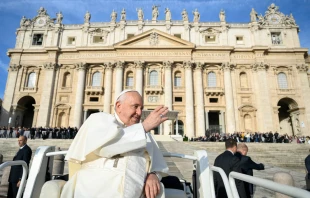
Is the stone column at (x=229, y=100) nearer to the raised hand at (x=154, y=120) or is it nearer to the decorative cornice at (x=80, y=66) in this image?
the decorative cornice at (x=80, y=66)

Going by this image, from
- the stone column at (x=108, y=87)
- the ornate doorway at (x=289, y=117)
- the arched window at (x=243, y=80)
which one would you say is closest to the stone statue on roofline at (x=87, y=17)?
the stone column at (x=108, y=87)

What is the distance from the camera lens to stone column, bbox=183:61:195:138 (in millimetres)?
23125

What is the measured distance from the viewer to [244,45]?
2712 centimetres

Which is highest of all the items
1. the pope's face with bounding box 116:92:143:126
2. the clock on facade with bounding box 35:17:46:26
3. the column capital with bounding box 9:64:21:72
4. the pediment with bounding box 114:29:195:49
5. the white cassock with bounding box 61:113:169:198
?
the clock on facade with bounding box 35:17:46:26

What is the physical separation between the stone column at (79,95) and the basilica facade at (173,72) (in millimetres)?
133

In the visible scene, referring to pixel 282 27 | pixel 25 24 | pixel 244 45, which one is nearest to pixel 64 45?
pixel 25 24

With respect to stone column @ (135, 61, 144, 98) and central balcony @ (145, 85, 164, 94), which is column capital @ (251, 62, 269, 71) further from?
stone column @ (135, 61, 144, 98)

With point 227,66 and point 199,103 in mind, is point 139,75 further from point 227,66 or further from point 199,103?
point 227,66

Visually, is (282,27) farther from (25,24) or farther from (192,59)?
(25,24)

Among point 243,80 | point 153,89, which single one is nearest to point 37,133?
point 153,89

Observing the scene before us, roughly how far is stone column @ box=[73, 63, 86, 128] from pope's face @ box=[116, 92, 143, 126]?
78.8 ft

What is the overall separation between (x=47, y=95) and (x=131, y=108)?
2726 centimetres

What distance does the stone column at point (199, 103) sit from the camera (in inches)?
917

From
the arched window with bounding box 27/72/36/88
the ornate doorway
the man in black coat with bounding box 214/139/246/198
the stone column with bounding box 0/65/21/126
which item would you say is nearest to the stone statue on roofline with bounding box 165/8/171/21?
the ornate doorway
